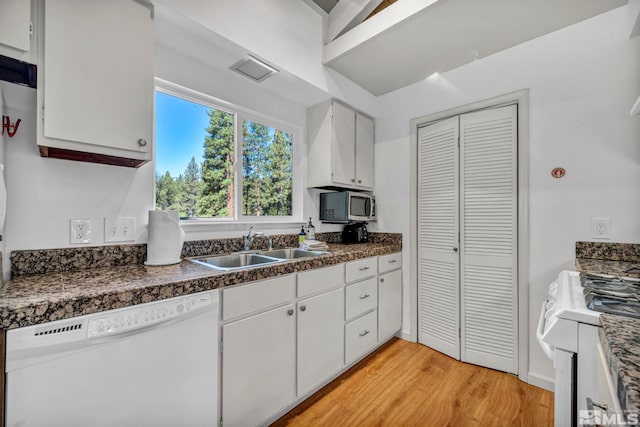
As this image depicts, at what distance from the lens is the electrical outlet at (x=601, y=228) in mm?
1758

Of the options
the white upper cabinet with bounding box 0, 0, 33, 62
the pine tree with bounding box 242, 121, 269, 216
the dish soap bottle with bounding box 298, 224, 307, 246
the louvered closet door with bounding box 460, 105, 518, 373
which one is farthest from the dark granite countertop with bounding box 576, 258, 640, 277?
the white upper cabinet with bounding box 0, 0, 33, 62

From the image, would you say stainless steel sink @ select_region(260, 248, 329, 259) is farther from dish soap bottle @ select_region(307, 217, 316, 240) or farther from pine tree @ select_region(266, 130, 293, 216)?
pine tree @ select_region(266, 130, 293, 216)

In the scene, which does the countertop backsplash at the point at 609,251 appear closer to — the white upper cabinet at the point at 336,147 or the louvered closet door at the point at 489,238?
the louvered closet door at the point at 489,238

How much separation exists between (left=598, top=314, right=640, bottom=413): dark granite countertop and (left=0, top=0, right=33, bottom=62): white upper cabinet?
1.89m

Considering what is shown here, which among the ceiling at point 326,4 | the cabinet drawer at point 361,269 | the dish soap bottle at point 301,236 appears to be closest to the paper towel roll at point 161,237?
the dish soap bottle at point 301,236

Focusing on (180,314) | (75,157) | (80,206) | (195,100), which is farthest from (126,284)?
(195,100)

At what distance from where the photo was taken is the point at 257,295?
146 cm

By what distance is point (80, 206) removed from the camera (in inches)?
55.9

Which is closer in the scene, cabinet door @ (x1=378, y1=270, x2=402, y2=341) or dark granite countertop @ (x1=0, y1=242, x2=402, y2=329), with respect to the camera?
dark granite countertop @ (x1=0, y1=242, x2=402, y2=329)

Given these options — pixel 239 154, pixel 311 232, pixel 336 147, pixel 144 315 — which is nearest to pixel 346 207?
pixel 311 232

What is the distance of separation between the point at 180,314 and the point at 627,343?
1.37 m

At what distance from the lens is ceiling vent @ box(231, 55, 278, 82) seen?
187 centimetres

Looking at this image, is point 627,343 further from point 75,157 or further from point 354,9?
point 354,9

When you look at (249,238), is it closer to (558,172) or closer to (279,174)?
(279,174)
